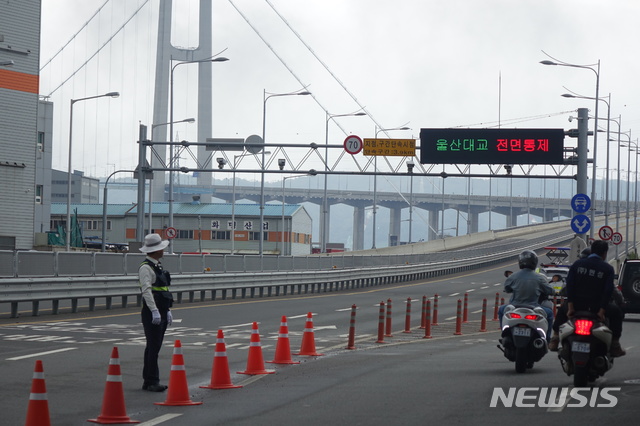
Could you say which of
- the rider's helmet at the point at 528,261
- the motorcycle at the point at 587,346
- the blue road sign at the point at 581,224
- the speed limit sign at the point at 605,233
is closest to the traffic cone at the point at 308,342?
the rider's helmet at the point at 528,261

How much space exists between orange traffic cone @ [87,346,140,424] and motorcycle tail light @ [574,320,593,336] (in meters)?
4.94

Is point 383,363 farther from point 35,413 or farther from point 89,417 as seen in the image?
point 35,413

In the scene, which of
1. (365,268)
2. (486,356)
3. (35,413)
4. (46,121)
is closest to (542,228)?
(46,121)

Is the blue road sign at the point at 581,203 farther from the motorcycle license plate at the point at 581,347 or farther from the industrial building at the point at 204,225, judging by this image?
the industrial building at the point at 204,225

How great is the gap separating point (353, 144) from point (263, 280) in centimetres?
983

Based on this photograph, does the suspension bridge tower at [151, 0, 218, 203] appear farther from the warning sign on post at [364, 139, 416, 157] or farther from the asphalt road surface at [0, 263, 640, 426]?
the asphalt road surface at [0, 263, 640, 426]

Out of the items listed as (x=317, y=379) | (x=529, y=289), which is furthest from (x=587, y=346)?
(x=317, y=379)

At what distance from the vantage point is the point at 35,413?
8.45 meters

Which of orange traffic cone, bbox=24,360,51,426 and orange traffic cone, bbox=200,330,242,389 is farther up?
orange traffic cone, bbox=24,360,51,426

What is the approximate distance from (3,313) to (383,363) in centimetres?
1362

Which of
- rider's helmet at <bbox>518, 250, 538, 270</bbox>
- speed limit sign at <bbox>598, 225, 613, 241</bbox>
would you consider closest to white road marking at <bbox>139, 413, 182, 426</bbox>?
rider's helmet at <bbox>518, 250, 538, 270</bbox>

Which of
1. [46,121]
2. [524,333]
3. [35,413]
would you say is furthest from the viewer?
[46,121]

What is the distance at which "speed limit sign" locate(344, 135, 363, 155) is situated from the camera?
47656 mm

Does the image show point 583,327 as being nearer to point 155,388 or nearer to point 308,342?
point 155,388
